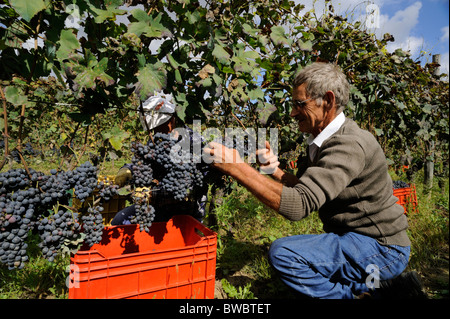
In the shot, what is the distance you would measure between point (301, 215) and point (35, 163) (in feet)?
30.0

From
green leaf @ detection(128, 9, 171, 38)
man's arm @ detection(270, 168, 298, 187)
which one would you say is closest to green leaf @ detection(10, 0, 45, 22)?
green leaf @ detection(128, 9, 171, 38)

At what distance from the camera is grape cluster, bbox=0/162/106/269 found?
1.20 metres

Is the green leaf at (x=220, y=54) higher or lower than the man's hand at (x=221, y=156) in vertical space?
higher

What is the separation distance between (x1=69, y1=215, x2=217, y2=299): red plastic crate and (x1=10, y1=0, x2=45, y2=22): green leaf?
0.94m

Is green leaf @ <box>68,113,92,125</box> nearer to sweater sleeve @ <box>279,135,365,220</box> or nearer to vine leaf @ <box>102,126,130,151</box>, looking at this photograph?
vine leaf @ <box>102,126,130,151</box>

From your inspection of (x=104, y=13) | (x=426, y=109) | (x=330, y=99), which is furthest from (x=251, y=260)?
(x=426, y=109)

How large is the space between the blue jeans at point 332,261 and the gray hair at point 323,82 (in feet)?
2.70

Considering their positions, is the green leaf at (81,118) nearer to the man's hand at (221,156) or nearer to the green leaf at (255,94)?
the man's hand at (221,156)

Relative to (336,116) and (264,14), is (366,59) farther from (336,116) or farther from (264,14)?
(336,116)

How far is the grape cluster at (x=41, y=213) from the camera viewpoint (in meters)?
1.20

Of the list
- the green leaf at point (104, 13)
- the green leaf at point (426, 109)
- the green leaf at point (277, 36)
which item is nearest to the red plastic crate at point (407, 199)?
the green leaf at point (426, 109)

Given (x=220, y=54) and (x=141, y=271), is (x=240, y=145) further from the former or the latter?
(x=141, y=271)

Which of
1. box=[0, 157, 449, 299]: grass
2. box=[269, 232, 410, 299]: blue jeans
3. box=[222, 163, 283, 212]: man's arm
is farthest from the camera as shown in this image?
box=[0, 157, 449, 299]: grass
